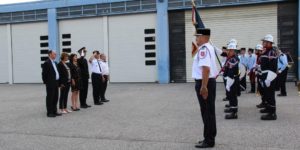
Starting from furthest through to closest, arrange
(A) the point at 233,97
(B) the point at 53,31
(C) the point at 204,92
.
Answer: (B) the point at 53,31 → (A) the point at 233,97 → (C) the point at 204,92

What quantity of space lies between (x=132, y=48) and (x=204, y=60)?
16.6 meters

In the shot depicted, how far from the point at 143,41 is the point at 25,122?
1334 centimetres

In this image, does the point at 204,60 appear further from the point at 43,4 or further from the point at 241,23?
the point at 43,4

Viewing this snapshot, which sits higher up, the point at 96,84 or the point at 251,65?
the point at 251,65

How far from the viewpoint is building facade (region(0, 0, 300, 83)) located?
20.6 m

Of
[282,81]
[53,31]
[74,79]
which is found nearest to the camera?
[74,79]

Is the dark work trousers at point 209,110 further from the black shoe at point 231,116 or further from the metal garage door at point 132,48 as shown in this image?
the metal garage door at point 132,48

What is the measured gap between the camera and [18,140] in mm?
7965

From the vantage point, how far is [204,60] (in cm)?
Answer: 667

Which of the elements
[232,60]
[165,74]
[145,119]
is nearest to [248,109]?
[232,60]

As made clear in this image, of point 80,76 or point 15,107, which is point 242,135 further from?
point 15,107

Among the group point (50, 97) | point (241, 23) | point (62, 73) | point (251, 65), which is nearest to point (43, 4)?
point (241, 23)

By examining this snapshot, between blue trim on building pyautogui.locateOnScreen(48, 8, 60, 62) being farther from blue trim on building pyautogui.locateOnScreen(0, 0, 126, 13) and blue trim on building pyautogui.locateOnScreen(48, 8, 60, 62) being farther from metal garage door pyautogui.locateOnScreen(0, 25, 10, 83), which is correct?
metal garage door pyautogui.locateOnScreen(0, 25, 10, 83)

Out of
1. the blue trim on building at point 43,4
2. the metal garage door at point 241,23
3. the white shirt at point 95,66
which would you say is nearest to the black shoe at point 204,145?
the white shirt at point 95,66
